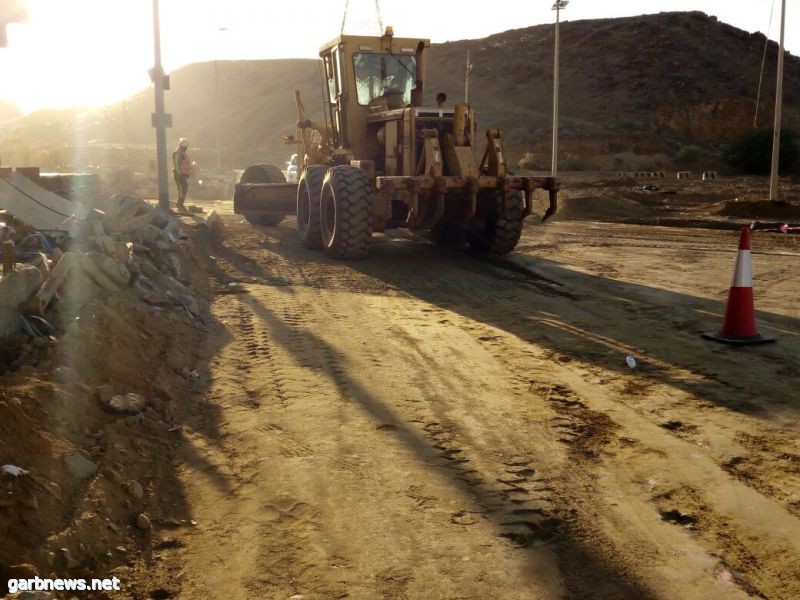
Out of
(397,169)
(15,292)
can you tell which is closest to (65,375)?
(15,292)

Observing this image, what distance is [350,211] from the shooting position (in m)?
12.0

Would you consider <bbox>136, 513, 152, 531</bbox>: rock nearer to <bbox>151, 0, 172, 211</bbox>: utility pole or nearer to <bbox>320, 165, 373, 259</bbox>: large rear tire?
<bbox>320, 165, 373, 259</bbox>: large rear tire

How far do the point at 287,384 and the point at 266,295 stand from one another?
3.64m

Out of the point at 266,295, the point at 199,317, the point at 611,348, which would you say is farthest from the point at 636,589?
the point at 266,295

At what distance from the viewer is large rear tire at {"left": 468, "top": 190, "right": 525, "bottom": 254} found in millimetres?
12312

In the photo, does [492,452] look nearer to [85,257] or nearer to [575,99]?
[85,257]

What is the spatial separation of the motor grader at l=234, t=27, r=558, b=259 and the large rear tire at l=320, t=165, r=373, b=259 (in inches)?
0.6

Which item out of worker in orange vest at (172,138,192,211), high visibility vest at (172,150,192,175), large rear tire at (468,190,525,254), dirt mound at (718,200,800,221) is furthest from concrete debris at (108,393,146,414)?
dirt mound at (718,200,800,221)

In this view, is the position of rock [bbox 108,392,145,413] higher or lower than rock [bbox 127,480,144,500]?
higher

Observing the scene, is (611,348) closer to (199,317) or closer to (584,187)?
(199,317)

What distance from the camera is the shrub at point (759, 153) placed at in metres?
42.2

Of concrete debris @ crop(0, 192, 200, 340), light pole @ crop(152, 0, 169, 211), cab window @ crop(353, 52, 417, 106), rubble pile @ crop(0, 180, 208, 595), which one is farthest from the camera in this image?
light pole @ crop(152, 0, 169, 211)

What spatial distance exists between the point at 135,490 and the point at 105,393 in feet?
Result: 3.93

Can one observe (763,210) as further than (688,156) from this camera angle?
No
